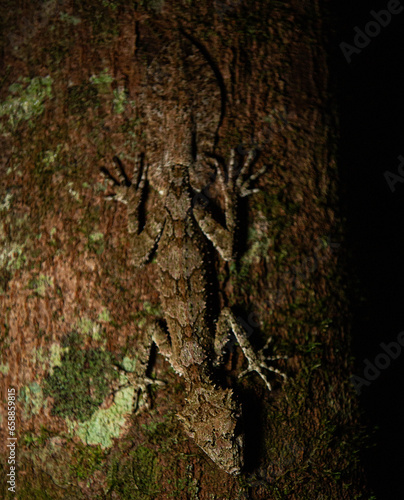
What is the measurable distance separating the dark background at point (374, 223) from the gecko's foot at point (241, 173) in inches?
20.9

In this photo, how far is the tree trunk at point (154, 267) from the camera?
93.2 inches

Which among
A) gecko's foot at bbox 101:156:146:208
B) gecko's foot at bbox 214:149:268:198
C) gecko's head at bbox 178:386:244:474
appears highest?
gecko's foot at bbox 214:149:268:198

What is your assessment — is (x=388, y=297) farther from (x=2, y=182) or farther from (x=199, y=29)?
(x=2, y=182)

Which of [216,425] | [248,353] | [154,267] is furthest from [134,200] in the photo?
[216,425]

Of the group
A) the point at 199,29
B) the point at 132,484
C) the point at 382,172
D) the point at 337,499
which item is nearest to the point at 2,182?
the point at 199,29

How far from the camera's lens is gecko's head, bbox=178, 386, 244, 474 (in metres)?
2.30

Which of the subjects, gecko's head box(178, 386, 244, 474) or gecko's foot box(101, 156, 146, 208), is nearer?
gecko's head box(178, 386, 244, 474)

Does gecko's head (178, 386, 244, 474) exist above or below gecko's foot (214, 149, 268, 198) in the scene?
below

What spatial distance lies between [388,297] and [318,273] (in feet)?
2.00

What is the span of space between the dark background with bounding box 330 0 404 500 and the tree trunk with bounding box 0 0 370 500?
0.42 feet

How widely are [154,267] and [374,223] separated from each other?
1414 mm

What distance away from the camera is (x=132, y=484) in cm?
242

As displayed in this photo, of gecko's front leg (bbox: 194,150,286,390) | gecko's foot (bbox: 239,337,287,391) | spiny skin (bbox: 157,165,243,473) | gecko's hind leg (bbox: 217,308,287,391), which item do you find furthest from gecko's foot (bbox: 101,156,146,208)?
gecko's foot (bbox: 239,337,287,391)

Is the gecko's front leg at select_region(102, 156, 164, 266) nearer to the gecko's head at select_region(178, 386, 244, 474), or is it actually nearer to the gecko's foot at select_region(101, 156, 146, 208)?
the gecko's foot at select_region(101, 156, 146, 208)
